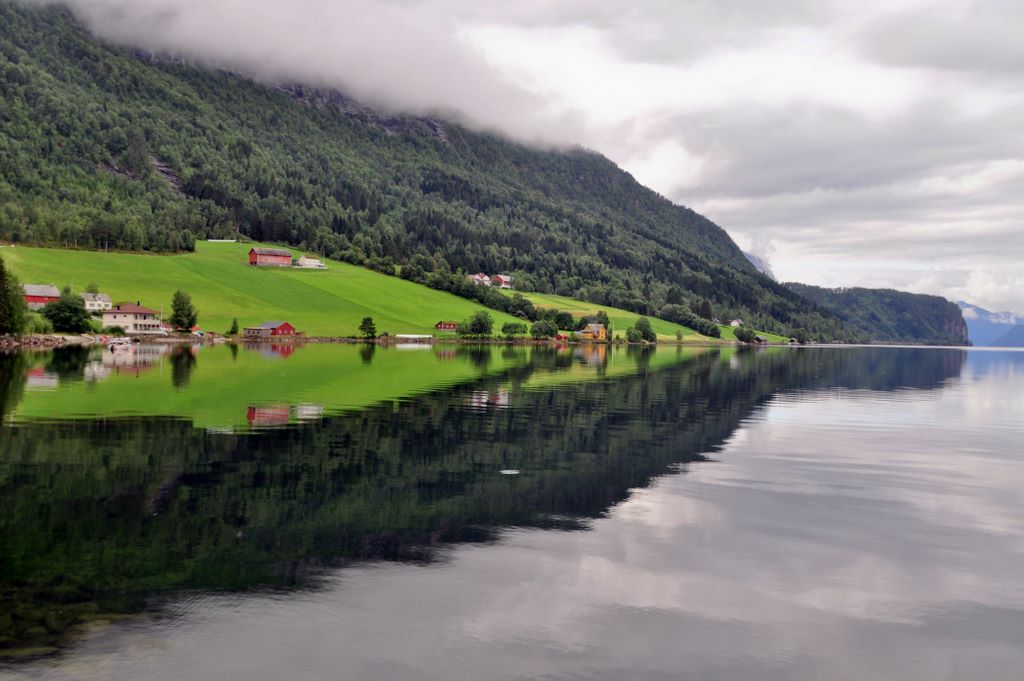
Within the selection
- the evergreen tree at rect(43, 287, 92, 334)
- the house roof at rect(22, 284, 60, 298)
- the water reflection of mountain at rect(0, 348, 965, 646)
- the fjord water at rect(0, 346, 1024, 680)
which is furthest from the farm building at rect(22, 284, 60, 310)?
the fjord water at rect(0, 346, 1024, 680)

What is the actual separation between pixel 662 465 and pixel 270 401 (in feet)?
112

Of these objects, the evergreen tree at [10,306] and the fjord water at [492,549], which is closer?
the fjord water at [492,549]

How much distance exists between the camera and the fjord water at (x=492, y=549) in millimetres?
17500

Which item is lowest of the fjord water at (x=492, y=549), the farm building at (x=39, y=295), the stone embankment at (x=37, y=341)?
the fjord water at (x=492, y=549)

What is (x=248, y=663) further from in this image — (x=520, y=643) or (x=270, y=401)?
(x=270, y=401)

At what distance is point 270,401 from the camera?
61406 mm

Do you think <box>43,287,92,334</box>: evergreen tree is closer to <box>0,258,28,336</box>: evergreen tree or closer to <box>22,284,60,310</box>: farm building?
<box>22,284,60,310</box>: farm building

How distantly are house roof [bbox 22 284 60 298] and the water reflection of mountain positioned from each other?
160691 millimetres

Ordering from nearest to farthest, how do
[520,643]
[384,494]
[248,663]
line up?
[248,663]
[520,643]
[384,494]

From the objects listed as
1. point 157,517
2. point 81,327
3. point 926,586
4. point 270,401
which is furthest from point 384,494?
point 81,327

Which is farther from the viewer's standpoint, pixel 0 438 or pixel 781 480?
pixel 0 438

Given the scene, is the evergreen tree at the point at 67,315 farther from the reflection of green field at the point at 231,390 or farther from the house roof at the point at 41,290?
the reflection of green field at the point at 231,390

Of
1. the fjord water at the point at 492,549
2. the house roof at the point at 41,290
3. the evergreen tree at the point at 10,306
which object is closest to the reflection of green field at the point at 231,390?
the fjord water at the point at 492,549

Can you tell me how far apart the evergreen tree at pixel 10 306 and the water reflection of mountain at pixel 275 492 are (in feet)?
348
